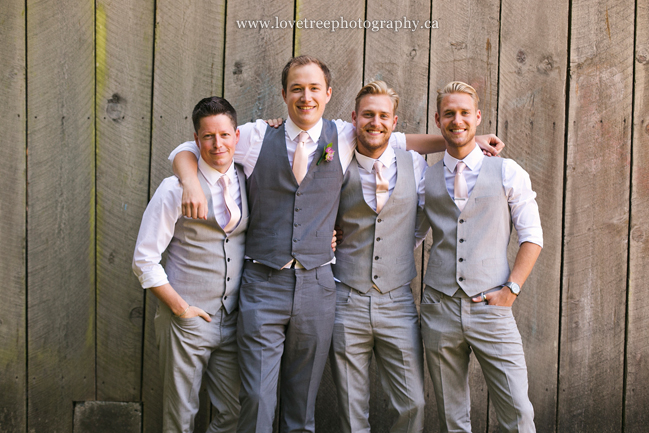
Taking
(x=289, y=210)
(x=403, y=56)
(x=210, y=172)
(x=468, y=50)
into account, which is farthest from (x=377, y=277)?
(x=468, y=50)

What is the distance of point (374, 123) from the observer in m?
2.05

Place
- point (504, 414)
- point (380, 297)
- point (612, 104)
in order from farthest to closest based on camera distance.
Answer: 1. point (612, 104)
2. point (380, 297)
3. point (504, 414)

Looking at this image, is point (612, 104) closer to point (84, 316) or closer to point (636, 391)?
point (636, 391)

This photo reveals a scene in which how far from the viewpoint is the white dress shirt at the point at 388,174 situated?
2.09 metres

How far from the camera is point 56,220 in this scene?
243cm

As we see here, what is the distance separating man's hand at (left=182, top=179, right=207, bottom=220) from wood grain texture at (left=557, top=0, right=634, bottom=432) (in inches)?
66.6

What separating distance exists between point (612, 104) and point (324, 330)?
173cm

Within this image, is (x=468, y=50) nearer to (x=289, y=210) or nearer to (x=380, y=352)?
(x=289, y=210)

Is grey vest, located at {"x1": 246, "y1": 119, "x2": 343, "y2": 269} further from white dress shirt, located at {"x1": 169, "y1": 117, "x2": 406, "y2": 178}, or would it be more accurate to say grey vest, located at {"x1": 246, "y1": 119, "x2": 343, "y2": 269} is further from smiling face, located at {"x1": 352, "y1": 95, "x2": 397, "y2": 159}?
smiling face, located at {"x1": 352, "y1": 95, "x2": 397, "y2": 159}

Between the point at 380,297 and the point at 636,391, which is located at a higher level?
the point at 380,297

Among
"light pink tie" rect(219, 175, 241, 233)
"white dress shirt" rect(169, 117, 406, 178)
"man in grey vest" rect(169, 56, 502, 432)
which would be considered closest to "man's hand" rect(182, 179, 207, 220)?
"man in grey vest" rect(169, 56, 502, 432)

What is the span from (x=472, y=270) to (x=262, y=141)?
0.99m

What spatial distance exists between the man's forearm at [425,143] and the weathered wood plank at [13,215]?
1.82 m

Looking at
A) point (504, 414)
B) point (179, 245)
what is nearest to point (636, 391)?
point (504, 414)
